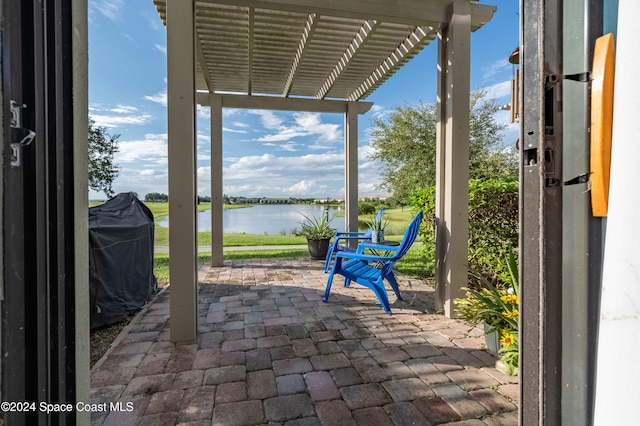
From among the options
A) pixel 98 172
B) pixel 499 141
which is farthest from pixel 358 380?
pixel 499 141

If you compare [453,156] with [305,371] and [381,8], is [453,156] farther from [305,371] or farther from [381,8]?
[305,371]

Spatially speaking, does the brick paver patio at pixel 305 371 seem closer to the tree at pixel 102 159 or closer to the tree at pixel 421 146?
the tree at pixel 102 159

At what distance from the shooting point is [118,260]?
293 cm

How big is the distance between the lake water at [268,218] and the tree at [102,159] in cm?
215

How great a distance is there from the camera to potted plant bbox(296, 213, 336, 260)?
5.81m

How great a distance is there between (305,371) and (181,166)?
67.9 inches

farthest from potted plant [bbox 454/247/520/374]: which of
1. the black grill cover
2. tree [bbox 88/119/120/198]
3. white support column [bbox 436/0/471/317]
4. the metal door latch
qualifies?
tree [bbox 88/119/120/198]

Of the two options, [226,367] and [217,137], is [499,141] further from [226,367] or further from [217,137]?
[226,367]

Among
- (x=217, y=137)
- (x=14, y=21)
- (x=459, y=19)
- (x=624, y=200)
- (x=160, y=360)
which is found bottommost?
(x=160, y=360)

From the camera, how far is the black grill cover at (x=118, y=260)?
8.79 ft

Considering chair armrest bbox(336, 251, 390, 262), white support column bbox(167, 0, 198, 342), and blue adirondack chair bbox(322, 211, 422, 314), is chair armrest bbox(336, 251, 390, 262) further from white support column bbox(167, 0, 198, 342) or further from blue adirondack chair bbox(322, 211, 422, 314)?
white support column bbox(167, 0, 198, 342)

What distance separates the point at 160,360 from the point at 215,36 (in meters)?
A: 3.46

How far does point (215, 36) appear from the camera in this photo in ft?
11.7

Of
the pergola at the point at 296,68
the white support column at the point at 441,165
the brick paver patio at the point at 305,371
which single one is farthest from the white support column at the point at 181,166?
the white support column at the point at 441,165
